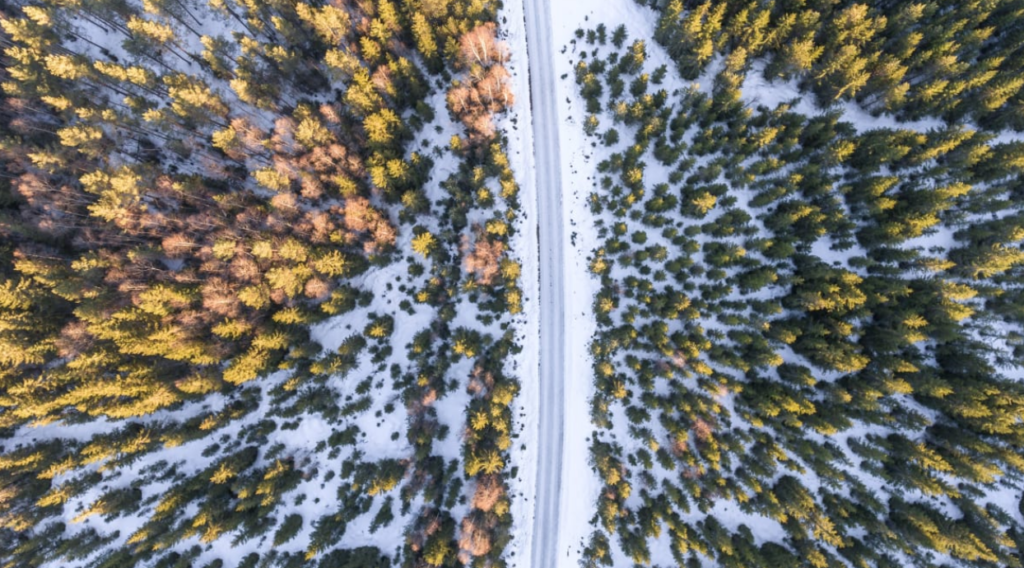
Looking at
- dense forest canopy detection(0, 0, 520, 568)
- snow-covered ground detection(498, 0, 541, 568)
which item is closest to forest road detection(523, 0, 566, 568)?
snow-covered ground detection(498, 0, 541, 568)

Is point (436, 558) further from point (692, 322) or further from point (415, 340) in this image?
point (692, 322)

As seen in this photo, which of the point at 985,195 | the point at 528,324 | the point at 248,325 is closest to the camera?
the point at 248,325

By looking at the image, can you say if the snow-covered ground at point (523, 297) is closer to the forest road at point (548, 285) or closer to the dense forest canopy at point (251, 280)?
the forest road at point (548, 285)

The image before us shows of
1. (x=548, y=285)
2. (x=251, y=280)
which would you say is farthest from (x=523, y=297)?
(x=251, y=280)

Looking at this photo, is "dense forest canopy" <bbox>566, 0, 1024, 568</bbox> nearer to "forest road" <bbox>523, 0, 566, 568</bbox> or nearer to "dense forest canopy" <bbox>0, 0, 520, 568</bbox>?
"forest road" <bbox>523, 0, 566, 568</bbox>

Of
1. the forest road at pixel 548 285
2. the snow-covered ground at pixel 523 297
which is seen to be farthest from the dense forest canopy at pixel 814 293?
the snow-covered ground at pixel 523 297

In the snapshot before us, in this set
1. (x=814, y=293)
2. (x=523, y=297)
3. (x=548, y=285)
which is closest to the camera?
(x=814, y=293)

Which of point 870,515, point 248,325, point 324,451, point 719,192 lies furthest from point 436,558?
point 719,192

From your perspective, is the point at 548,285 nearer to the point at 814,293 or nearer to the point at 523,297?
the point at 523,297
